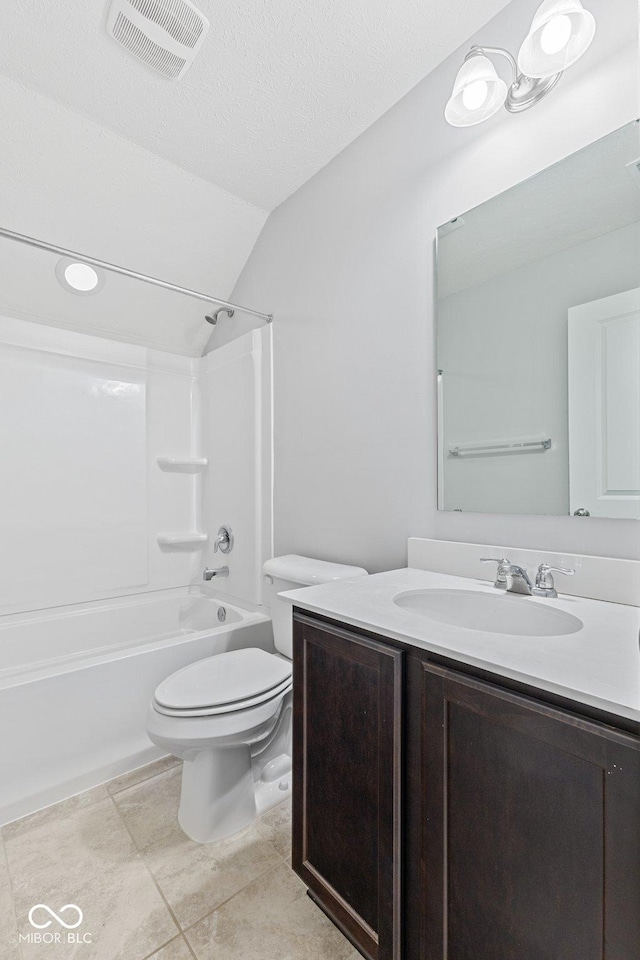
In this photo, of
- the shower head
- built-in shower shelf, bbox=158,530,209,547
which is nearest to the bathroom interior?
the shower head

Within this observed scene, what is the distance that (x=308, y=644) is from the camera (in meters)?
1.10

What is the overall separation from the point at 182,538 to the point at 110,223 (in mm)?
1617

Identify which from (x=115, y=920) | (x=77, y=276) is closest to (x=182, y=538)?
(x=77, y=276)

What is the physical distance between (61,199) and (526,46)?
1779mm

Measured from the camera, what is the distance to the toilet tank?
162 cm

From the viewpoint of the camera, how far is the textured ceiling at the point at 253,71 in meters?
1.35

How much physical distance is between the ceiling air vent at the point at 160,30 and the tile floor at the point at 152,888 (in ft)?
8.08

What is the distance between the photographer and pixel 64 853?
1.32 m

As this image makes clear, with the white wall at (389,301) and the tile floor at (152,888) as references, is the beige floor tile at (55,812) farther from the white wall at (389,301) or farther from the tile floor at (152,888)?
the white wall at (389,301)

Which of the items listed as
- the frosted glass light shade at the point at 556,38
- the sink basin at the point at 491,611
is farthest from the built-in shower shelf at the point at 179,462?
the frosted glass light shade at the point at 556,38

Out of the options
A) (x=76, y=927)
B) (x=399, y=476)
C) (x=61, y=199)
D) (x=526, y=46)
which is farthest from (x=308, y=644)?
(x=61, y=199)

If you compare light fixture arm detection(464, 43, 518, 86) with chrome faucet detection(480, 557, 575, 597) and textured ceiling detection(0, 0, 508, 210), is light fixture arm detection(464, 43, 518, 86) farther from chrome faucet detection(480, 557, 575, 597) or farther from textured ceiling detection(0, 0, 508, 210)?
chrome faucet detection(480, 557, 575, 597)

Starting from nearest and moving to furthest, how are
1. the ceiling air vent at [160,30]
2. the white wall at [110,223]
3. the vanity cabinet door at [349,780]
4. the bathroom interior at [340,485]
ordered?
the bathroom interior at [340,485] < the vanity cabinet door at [349,780] < the ceiling air vent at [160,30] < the white wall at [110,223]

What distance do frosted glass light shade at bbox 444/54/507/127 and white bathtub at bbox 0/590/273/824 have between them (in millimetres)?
1966
